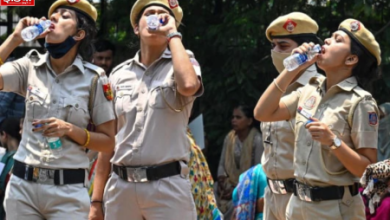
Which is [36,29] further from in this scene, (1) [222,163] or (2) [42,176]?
(1) [222,163]

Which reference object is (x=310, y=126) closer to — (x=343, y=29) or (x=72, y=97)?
(x=343, y=29)

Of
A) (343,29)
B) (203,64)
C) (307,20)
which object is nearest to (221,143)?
(203,64)

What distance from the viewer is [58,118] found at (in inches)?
232

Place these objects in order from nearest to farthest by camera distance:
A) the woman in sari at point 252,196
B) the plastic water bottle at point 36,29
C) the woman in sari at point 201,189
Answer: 1. the plastic water bottle at point 36,29
2. the woman in sari at point 201,189
3. the woman in sari at point 252,196

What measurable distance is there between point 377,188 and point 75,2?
2.30 m

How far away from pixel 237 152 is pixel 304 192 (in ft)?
15.4

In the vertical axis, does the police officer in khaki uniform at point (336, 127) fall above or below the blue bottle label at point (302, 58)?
below

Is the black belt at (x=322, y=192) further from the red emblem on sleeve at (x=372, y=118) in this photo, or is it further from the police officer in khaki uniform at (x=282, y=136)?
the police officer in khaki uniform at (x=282, y=136)

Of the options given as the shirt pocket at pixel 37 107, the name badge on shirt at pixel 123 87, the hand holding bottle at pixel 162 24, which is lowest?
the shirt pocket at pixel 37 107

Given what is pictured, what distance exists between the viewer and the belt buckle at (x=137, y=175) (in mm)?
5664

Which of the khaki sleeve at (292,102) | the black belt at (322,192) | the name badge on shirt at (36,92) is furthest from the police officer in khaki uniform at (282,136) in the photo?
the name badge on shirt at (36,92)

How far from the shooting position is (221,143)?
1138 centimetres

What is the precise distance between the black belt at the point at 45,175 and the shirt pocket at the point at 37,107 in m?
0.31

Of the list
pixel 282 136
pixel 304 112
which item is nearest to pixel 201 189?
pixel 282 136
